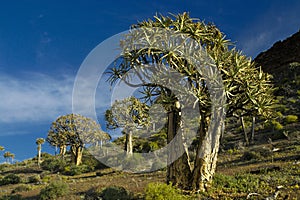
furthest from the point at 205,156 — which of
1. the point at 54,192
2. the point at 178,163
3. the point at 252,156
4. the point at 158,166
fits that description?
the point at 158,166

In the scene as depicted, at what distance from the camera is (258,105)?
12.6 m

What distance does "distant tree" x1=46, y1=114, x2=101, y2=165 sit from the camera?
48.2 metres

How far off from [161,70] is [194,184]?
15.8ft

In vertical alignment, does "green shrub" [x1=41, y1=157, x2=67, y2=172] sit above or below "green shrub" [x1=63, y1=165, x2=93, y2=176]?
above

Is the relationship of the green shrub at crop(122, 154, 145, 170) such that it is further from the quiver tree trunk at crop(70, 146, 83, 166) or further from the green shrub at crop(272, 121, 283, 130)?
the green shrub at crop(272, 121, 283, 130)

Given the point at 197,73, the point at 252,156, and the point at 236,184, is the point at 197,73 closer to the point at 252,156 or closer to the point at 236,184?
the point at 236,184

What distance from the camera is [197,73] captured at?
40.0ft

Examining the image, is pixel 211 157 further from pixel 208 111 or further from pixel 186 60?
pixel 186 60

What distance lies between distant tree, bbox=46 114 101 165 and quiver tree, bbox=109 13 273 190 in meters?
36.9

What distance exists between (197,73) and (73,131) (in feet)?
130

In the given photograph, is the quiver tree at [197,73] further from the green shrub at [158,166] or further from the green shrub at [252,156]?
the green shrub at [158,166]

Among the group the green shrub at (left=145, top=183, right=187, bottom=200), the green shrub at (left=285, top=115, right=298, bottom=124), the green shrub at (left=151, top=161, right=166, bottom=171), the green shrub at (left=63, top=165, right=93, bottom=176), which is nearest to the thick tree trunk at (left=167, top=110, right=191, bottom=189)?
the green shrub at (left=145, top=183, right=187, bottom=200)

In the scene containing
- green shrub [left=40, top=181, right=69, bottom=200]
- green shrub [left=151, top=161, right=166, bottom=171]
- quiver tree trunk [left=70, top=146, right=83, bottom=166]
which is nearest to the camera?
green shrub [left=40, top=181, right=69, bottom=200]

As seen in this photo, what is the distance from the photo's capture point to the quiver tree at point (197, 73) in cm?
1196
